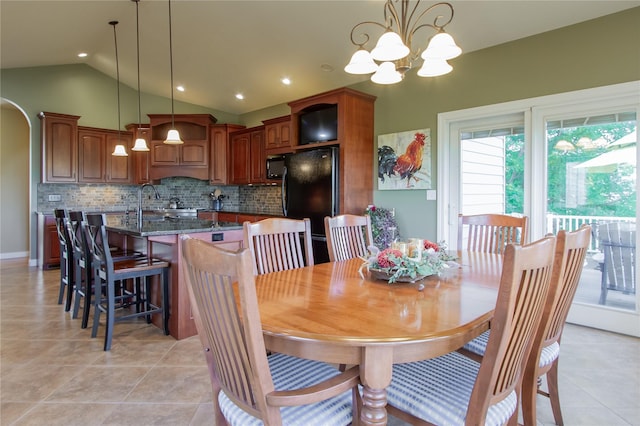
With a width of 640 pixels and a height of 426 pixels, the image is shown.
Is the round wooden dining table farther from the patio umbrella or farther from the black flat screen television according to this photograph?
the black flat screen television

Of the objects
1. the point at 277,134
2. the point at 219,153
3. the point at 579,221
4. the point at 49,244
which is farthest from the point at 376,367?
the point at 49,244

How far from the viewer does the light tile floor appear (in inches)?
76.5

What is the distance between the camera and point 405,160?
14.2 feet

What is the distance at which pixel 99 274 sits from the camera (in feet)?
9.66

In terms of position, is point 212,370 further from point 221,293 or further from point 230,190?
point 230,190

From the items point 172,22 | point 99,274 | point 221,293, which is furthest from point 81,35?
point 221,293

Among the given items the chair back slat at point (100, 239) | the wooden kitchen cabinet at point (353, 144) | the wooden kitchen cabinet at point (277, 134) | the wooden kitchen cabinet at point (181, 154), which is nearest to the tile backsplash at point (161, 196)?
the wooden kitchen cabinet at point (181, 154)

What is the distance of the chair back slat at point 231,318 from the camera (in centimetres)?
94

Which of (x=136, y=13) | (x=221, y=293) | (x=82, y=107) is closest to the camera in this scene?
(x=221, y=293)

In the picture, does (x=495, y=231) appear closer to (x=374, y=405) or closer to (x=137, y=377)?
(x=374, y=405)

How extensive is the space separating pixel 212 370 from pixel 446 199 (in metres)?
3.37

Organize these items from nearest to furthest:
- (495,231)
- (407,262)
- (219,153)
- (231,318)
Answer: (231,318)
(407,262)
(495,231)
(219,153)

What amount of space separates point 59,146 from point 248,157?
298 centimetres

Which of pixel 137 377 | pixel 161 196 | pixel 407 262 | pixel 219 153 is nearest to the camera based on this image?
pixel 407 262
